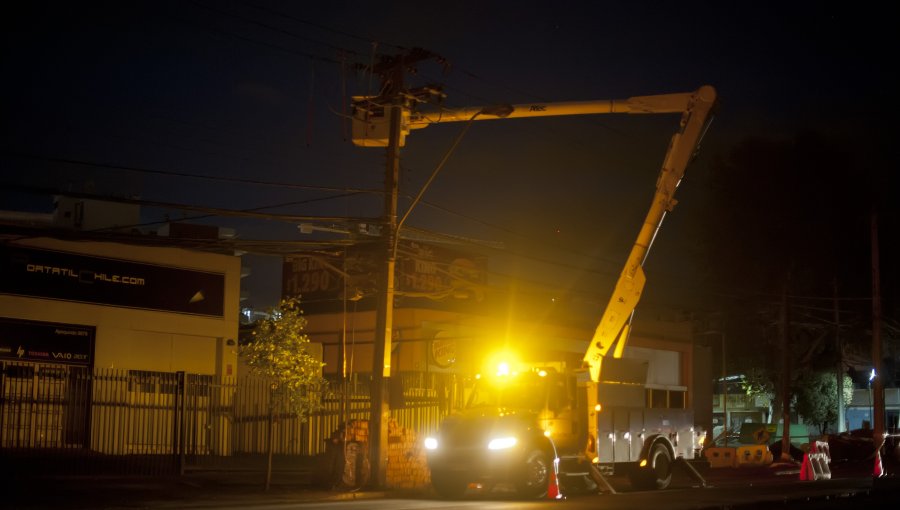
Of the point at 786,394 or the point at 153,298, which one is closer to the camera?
the point at 153,298

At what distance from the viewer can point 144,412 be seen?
24969mm

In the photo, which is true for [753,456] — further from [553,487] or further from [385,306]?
[385,306]

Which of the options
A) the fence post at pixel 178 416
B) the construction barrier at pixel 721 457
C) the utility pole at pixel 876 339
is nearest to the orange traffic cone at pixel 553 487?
the fence post at pixel 178 416

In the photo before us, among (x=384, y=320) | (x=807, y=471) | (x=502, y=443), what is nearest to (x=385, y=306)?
(x=384, y=320)

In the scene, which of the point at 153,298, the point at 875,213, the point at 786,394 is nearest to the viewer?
the point at 153,298

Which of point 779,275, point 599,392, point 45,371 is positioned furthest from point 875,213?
point 45,371

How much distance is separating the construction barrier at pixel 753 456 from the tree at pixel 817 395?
81.7 feet

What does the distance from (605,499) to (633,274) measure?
18.4 feet

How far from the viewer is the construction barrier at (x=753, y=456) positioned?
31.9 m

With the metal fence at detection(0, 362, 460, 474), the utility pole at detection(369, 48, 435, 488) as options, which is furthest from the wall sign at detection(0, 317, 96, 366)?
the utility pole at detection(369, 48, 435, 488)

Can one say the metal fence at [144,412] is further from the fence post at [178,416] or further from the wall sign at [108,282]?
the wall sign at [108,282]

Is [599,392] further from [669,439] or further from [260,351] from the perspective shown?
[260,351]

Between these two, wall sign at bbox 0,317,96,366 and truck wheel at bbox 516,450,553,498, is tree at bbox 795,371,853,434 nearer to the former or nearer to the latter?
truck wheel at bbox 516,450,553,498

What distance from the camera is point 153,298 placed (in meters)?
30.7
